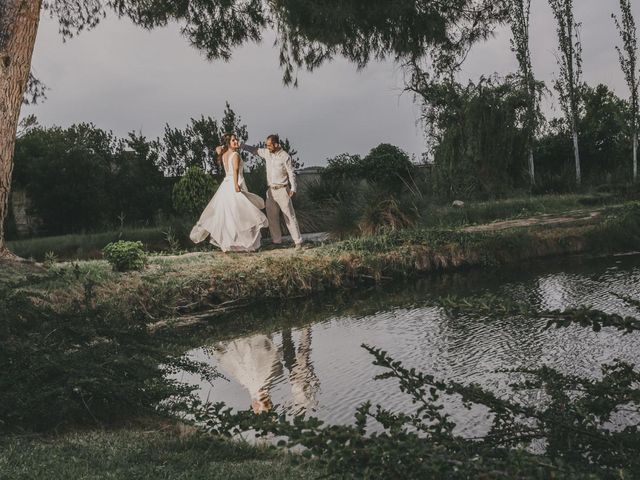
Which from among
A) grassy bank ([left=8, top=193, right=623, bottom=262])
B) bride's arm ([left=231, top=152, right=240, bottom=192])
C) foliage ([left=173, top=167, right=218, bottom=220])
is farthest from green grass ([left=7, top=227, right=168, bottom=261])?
bride's arm ([left=231, top=152, right=240, bottom=192])

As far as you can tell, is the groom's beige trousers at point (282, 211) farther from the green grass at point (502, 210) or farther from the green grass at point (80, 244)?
the green grass at point (502, 210)

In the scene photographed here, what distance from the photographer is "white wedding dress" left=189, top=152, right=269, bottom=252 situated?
39.2ft

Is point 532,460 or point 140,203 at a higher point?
point 140,203

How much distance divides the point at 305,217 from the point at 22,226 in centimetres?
883

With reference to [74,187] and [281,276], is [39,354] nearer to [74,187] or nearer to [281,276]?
[281,276]

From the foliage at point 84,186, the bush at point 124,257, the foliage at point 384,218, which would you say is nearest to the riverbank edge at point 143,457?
the bush at point 124,257

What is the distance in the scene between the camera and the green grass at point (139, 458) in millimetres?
2713

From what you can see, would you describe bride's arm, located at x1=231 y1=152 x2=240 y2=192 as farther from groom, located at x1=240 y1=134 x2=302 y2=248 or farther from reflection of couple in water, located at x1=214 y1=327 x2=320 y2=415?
reflection of couple in water, located at x1=214 y1=327 x2=320 y2=415

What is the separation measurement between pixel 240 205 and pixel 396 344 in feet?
21.7

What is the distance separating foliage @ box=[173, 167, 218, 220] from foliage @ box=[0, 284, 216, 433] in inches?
466

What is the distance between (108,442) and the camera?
331 cm

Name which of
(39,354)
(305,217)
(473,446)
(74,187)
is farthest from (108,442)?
(74,187)

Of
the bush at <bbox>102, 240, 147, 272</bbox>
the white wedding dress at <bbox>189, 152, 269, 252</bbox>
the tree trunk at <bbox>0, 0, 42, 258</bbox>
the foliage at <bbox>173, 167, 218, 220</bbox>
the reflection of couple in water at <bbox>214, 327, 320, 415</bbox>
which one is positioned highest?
the tree trunk at <bbox>0, 0, 42, 258</bbox>

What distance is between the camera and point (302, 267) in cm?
970
